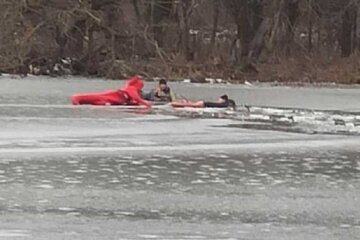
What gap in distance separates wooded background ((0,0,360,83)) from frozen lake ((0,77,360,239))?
814 inches

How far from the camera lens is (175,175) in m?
12.4

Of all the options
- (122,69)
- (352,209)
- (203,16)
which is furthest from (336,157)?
(203,16)

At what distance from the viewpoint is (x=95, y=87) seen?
34938mm

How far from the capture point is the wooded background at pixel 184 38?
43.6m

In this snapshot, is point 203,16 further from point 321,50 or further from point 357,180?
point 357,180

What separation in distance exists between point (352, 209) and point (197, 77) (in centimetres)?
3370

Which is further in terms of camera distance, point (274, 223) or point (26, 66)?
point (26, 66)

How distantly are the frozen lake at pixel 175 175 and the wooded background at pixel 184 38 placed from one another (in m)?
20.7

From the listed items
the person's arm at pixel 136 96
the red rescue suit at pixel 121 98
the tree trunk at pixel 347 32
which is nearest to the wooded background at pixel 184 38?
the tree trunk at pixel 347 32

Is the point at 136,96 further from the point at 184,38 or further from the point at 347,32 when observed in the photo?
the point at 347,32

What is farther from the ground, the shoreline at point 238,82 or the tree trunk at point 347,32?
the tree trunk at point 347,32

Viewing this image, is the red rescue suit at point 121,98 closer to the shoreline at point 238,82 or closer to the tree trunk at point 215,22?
the shoreline at point 238,82

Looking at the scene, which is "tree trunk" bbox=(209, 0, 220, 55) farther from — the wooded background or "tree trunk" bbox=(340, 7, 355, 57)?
"tree trunk" bbox=(340, 7, 355, 57)

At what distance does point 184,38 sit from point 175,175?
126 ft
